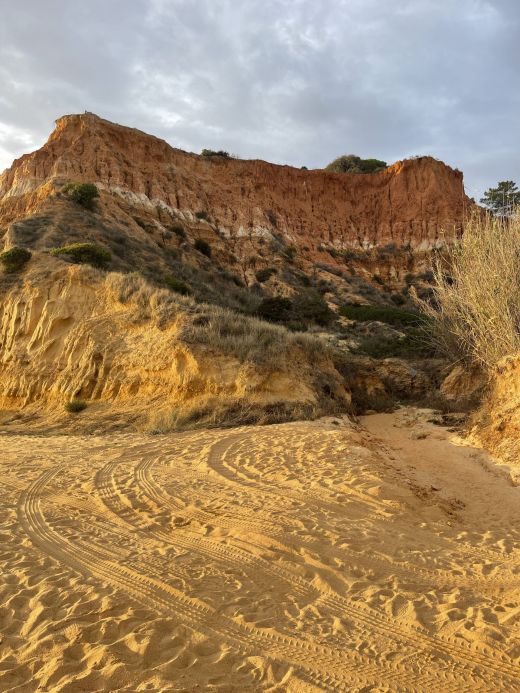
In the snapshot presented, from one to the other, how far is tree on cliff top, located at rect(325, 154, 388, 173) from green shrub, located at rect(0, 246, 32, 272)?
156ft

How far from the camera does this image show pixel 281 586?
387 cm

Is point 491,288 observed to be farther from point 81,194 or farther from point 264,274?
point 264,274

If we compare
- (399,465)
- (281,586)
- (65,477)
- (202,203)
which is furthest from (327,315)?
(281,586)

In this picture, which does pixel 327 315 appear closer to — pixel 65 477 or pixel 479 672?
pixel 65 477

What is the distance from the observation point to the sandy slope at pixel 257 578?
2.84 m

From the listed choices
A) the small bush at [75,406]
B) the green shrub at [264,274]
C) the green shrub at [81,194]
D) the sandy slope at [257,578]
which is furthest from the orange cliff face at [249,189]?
the sandy slope at [257,578]

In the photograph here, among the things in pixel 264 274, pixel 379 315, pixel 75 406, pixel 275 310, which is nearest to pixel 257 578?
pixel 75 406

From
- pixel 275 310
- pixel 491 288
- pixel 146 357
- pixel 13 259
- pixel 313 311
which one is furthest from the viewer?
pixel 313 311

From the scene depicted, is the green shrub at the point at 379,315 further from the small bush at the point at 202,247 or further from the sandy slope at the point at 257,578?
the sandy slope at the point at 257,578

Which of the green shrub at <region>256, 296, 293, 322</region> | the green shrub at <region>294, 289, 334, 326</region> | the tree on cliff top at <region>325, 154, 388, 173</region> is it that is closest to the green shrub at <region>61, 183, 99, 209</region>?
the green shrub at <region>256, 296, 293, 322</region>

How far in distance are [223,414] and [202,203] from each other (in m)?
30.8

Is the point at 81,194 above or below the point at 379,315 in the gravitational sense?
above

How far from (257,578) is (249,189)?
42777mm

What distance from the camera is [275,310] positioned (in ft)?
85.4
